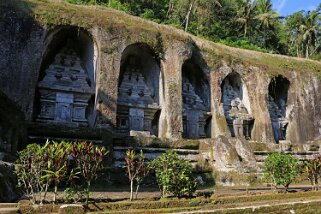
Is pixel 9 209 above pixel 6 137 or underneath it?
underneath

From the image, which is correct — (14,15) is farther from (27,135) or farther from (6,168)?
(6,168)

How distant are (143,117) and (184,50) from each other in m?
4.36

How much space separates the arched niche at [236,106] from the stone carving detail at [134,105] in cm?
555

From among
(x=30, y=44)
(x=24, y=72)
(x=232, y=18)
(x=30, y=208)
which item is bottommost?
(x=30, y=208)

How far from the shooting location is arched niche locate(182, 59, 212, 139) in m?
21.6

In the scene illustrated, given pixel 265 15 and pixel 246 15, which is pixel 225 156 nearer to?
pixel 246 15

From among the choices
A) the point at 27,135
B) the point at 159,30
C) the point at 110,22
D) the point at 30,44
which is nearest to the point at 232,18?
the point at 159,30

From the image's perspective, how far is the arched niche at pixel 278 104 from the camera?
2492 cm

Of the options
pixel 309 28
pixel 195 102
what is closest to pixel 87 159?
pixel 195 102

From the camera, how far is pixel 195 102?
22.1 meters

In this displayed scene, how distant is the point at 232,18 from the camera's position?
42.7m

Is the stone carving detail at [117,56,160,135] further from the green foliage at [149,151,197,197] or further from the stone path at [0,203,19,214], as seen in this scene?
the stone path at [0,203,19,214]

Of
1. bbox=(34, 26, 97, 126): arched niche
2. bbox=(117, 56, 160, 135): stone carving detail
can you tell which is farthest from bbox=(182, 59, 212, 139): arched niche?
bbox=(34, 26, 97, 126): arched niche

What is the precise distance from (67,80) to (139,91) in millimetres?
4108
